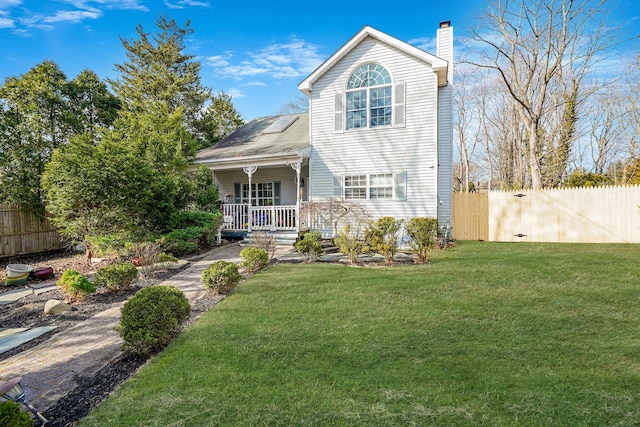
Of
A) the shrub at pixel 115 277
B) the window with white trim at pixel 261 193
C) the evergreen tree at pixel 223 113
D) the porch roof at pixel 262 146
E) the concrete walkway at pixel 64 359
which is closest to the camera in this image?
the concrete walkway at pixel 64 359

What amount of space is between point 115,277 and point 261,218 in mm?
7062

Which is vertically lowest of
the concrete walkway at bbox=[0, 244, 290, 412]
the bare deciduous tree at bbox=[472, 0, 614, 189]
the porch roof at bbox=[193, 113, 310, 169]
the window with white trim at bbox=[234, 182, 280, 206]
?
the concrete walkway at bbox=[0, 244, 290, 412]

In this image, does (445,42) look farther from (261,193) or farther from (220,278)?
(220,278)

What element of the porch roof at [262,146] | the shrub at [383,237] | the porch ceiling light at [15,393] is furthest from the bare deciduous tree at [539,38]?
the porch ceiling light at [15,393]

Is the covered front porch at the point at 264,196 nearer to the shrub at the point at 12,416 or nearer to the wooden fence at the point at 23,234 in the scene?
the wooden fence at the point at 23,234

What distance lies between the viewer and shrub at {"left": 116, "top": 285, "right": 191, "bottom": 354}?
392 cm

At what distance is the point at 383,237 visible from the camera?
8594mm

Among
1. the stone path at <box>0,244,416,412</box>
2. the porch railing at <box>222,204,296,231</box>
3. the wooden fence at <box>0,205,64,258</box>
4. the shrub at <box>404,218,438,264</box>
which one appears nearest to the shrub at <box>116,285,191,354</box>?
the stone path at <box>0,244,416,412</box>

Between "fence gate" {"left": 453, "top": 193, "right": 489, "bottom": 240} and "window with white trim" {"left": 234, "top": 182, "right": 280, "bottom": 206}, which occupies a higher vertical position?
"window with white trim" {"left": 234, "top": 182, "right": 280, "bottom": 206}

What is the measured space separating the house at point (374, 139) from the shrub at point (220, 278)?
19.9ft

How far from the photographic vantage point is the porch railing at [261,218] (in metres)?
12.5

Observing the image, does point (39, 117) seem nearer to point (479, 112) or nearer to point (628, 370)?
point (628, 370)

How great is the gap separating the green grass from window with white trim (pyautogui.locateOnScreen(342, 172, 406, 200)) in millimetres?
6052

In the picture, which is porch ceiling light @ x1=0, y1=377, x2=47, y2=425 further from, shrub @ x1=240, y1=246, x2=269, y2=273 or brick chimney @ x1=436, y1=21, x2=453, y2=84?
brick chimney @ x1=436, y1=21, x2=453, y2=84
